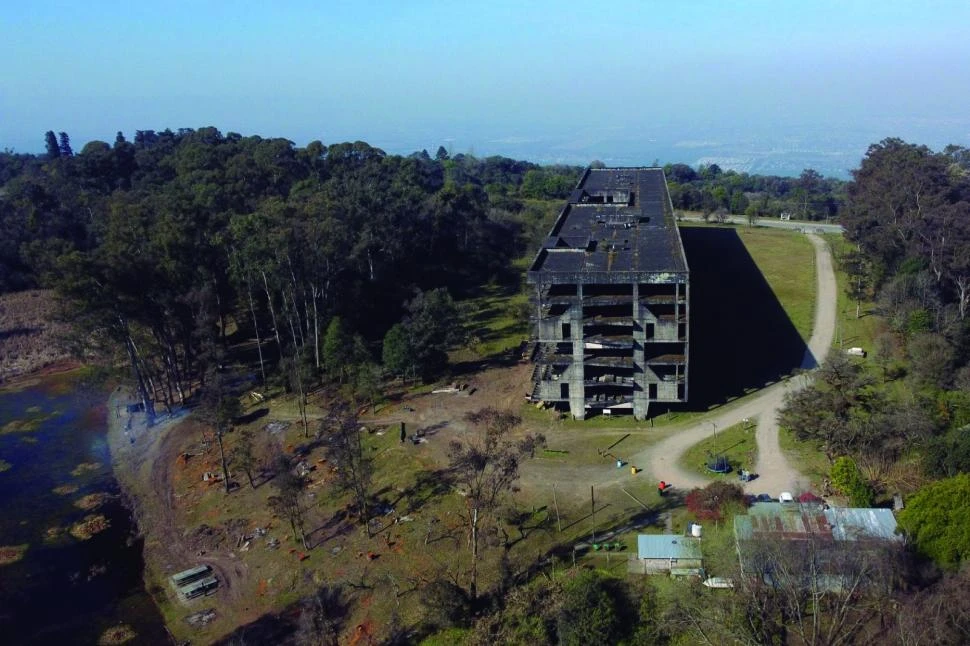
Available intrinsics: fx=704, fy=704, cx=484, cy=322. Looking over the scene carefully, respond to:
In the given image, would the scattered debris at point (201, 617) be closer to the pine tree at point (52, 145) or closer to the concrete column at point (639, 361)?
the concrete column at point (639, 361)

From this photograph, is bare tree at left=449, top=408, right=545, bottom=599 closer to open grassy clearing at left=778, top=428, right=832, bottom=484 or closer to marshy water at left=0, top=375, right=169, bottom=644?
marshy water at left=0, top=375, right=169, bottom=644

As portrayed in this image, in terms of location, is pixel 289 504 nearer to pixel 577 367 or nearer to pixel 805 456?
pixel 577 367

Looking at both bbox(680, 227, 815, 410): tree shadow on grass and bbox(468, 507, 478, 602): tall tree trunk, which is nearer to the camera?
bbox(468, 507, 478, 602): tall tree trunk

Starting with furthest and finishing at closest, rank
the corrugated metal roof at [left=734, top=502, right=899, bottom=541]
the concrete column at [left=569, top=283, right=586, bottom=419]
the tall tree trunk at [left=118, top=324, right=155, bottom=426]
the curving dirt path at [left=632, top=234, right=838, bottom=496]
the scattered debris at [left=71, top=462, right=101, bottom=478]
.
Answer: the tall tree trunk at [left=118, top=324, right=155, bottom=426], the scattered debris at [left=71, top=462, right=101, bottom=478], the concrete column at [left=569, top=283, right=586, bottom=419], the curving dirt path at [left=632, top=234, right=838, bottom=496], the corrugated metal roof at [left=734, top=502, right=899, bottom=541]

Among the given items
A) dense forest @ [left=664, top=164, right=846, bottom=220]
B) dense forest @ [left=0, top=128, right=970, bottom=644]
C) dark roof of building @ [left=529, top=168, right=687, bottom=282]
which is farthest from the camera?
dense forest @ [left=664, top=164, right=846, bottom=220]

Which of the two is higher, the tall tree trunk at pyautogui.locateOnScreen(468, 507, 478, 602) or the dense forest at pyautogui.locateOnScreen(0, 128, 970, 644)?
the dense forest at pyautogui.locateOnScreen(0, 128, 970, 644)

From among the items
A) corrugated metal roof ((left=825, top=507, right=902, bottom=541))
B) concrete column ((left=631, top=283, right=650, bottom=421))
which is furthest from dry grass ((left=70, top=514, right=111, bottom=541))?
corrugated metal roof ((left=825, top=507, right=902, bottom=541))

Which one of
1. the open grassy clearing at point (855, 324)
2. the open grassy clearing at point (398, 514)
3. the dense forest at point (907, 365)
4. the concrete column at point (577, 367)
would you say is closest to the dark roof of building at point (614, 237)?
the concrete column at point (577, 367)

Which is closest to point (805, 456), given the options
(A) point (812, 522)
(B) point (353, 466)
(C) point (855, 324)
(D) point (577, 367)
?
(A) point (812, 522)
